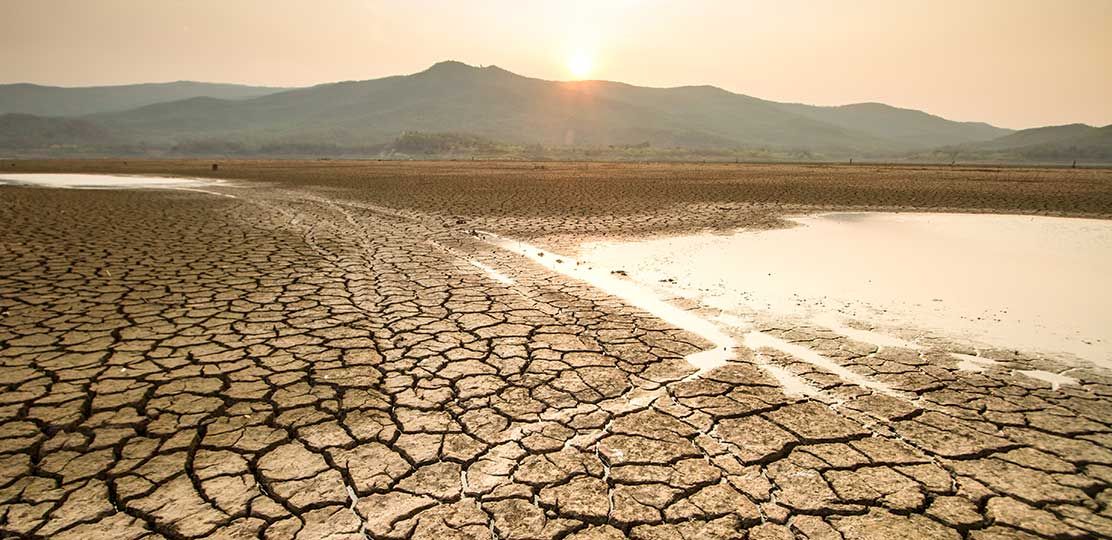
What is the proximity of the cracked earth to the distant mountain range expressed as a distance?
253 ft

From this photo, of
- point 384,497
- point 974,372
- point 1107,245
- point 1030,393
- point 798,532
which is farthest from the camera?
point 1107,245

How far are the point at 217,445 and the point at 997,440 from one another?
413cm

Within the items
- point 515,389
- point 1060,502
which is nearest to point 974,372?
point 1060,502

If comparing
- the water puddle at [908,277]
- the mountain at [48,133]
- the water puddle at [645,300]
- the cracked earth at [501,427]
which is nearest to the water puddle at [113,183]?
the water puddle at [645,300]

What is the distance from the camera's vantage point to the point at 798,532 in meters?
2.04

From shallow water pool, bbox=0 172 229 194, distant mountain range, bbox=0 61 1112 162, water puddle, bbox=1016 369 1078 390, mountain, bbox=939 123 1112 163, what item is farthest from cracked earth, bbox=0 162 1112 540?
mountain, bbox=939 123 1112 163

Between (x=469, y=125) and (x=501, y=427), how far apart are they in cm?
13264

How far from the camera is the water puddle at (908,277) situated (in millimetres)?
4484

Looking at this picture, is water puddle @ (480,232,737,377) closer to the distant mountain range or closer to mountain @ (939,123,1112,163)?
the distant mountain range

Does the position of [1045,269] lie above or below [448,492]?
above

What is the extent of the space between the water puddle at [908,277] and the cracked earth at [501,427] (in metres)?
0.59

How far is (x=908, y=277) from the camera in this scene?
6.20 meters

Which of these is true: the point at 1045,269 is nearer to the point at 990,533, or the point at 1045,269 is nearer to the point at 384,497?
the point at 990,533

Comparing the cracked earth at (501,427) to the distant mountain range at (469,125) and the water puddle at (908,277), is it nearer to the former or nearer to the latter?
the water puddle at (908,277)
